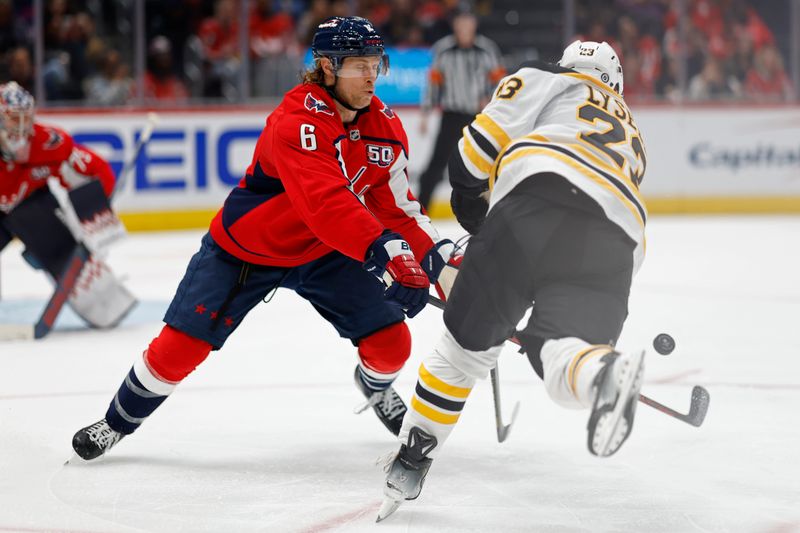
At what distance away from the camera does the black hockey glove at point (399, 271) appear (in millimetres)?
2309

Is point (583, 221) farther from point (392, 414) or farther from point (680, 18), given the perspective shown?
point (680, 18)

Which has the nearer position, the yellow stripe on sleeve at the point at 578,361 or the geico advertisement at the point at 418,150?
the yellow stripe on sleeve at the point at 578,361

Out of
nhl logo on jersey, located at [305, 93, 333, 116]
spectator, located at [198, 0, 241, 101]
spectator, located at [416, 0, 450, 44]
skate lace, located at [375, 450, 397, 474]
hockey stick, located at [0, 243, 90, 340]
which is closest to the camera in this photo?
skate lace, located at [375, 450, 397, 474]

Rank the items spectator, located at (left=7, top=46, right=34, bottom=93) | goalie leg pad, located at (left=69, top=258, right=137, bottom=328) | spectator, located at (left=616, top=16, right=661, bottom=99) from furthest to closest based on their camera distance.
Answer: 1. spectator, located at (left=616, top=16, right=661, bottom=99)
2. spectator, located at (left=7, top=46, right=34, bottom=93)
3. goalie leg pad, located at (left=69, top=258, right=137, bottom=328)

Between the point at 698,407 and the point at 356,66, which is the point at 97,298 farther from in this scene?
the point at 698,407

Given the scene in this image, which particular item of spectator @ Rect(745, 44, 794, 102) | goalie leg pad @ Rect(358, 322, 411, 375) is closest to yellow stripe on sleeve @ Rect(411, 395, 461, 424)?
goalie leg pad @ Rect(358, 322, 411, 375)

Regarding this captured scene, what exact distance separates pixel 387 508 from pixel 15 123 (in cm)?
261

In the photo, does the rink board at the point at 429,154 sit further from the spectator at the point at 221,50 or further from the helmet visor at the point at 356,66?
the helmet visor at the point at 356,66

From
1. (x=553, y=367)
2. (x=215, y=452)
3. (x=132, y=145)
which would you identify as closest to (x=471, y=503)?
(x=553, y=367)

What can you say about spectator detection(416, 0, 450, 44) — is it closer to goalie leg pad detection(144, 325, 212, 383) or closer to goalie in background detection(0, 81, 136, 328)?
goalie in background detection(0, 81, 136, 328)

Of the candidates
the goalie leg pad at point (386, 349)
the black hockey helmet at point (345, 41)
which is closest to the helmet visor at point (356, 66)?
the black hockey helmet at point (345, 41)

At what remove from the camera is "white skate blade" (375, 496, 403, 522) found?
2342 mm

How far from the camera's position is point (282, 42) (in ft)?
28.9

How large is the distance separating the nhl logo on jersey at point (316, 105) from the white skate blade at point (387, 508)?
30.8 inches
